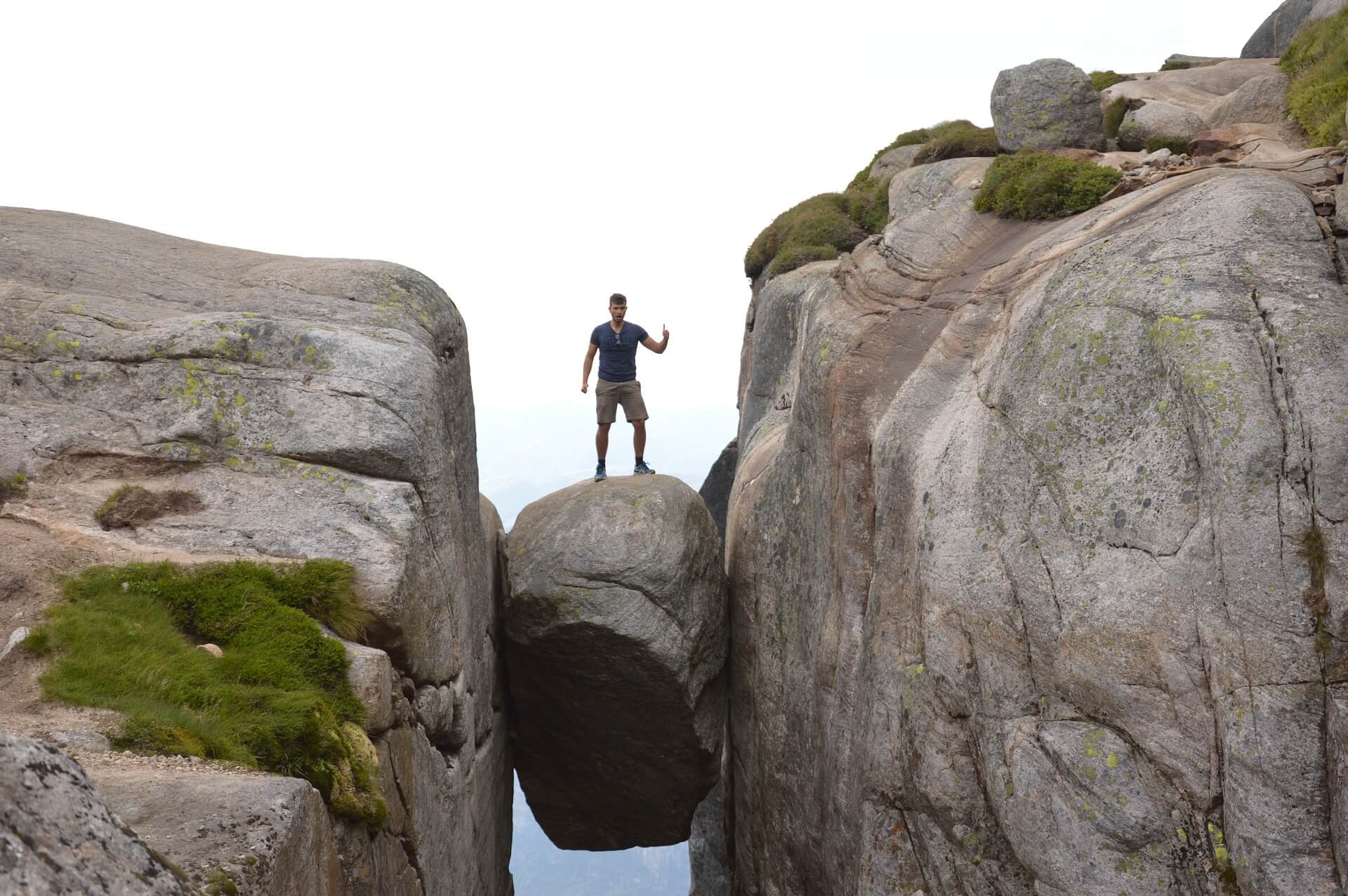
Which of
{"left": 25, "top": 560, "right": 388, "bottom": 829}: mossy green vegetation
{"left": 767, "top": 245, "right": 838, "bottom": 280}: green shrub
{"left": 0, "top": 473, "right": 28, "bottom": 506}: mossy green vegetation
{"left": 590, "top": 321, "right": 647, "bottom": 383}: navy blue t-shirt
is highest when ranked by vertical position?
{"left": 767, "top": 245, "right": 838, "bottom": 280}: green shrub

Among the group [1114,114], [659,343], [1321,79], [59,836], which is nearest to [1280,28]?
[1114,114]

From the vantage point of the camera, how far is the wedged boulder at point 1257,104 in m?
21.7

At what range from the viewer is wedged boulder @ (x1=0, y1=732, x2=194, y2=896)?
438cm

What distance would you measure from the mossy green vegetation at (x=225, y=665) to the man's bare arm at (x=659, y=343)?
11189 mm

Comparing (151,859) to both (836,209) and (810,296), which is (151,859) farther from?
(836,209)

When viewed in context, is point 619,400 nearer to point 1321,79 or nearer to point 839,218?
point 839,218

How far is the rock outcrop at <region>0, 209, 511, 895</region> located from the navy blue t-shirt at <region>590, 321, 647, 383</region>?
5298mm

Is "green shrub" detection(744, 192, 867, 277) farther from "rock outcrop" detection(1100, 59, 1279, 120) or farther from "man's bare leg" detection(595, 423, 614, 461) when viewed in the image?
"man's bare leg" detection(595, 423, 614, 461)

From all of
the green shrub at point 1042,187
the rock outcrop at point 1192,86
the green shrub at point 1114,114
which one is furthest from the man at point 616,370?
the rock outcrop at point 1192,86

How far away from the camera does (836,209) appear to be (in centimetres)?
3472

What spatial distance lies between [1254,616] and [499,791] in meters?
15.3

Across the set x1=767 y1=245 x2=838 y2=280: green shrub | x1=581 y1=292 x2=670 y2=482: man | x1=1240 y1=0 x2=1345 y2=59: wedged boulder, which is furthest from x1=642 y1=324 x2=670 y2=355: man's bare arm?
x1=1240 y1=0 x2=1345 y2=59: wedged boulder

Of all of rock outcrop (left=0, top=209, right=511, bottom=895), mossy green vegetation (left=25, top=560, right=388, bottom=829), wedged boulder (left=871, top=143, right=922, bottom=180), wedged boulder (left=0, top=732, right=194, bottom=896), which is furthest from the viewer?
wedged boulder (left=871, top=143, right=922, bottom=180)

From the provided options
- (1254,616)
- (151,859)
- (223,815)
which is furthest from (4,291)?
(1254,616)
